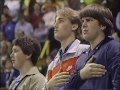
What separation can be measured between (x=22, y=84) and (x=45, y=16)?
25.3 ft

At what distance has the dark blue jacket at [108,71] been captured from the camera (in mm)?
3938

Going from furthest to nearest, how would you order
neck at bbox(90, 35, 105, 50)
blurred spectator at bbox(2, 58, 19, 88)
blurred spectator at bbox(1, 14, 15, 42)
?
blurred spectator at bbox(1, 14, 15, 42)
blurred spectator at bbox(2, 58, 19, 88)
neck at bbox(90, 35, 105, 50)

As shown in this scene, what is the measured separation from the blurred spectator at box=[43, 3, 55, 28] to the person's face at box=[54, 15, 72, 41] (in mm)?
7124

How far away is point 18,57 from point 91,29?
3.55 feet

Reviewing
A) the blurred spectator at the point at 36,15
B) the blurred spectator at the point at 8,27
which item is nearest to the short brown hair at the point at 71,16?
the blurred spectator at the point at 8,27

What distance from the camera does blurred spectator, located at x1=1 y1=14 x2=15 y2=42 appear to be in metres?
12.6

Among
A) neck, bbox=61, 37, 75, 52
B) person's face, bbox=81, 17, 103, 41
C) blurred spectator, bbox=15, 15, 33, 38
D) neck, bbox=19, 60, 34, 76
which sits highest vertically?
person's face, bbox=81, 17, 103, 41

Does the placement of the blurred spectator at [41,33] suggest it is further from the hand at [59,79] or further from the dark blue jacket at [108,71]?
the dark blue jacket at [108,71]

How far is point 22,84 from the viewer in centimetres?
488

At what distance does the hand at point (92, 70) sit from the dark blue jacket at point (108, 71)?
32 millimetres

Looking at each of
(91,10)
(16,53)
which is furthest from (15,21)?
(91,10)

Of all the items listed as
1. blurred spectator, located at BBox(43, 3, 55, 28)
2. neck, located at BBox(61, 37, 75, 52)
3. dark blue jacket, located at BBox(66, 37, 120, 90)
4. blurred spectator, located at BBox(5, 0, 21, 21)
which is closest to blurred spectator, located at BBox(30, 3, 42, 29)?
blurred spectator, located at BBox(43, 3, 55, 28)

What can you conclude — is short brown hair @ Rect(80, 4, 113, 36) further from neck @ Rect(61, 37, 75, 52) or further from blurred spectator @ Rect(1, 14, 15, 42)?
blurred spectator @ Rect(1, 14, 15, 42)

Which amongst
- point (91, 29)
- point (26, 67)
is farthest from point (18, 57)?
point (91, 29)
